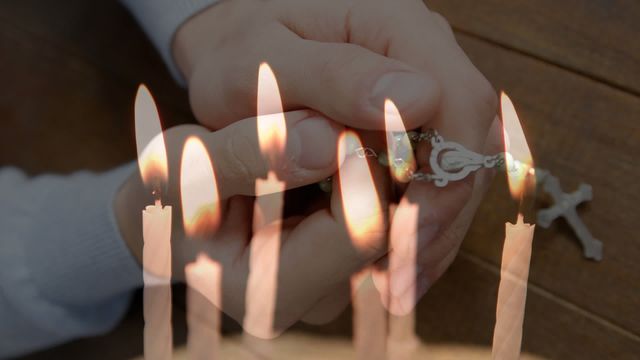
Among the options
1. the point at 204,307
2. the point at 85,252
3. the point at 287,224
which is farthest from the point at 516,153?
the point at 85,252

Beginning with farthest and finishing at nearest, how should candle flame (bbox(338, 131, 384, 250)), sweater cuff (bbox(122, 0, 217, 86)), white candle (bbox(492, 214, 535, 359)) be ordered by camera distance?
1. sweater cuff (bbox(122, 0, 217, 86))
2. candle flame (bbox(338, 131, 384, 250))
3. white candle (bbox(492, 214, 535, 359))

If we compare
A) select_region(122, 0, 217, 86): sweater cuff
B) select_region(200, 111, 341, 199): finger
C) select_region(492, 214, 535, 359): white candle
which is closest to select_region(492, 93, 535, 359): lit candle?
select_region(492, 214, 535, 359): white candle

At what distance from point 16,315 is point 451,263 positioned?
35 cm

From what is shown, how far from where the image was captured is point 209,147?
384 mm

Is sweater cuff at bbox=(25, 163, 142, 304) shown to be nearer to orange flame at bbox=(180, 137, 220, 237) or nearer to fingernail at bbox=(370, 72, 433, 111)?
orange flame at bbox=(180, 137, 220, 237)

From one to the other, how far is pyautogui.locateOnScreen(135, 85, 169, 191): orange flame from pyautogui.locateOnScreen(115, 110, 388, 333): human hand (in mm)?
32

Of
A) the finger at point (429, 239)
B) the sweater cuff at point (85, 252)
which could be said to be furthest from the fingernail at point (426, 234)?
the sweater cuff at point (85, 252)

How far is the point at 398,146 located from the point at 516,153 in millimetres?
61

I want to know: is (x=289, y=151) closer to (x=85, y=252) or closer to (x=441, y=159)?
(x=441, y=159)

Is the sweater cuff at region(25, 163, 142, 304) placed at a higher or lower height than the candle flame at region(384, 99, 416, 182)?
lower

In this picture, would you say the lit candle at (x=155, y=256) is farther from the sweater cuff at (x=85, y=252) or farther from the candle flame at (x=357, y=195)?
the sweater cuff at (x=85, y=252)

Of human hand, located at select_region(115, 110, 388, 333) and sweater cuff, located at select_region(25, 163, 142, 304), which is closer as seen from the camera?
human hand, located at select_region(115, 110, 388, 333)

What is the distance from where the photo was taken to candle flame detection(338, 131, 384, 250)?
0.38m

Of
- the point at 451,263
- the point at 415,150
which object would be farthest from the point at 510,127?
the point at 451,263
